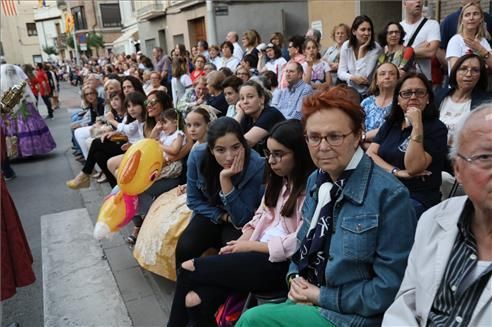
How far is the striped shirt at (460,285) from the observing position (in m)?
1.46

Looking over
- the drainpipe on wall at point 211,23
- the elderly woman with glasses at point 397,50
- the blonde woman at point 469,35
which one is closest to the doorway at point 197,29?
the drainpipe on wall at point 211,23

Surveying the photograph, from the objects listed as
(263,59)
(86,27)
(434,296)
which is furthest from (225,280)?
Result: (86,27)

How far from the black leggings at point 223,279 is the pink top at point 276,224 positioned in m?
0.09

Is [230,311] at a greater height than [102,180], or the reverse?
[230,311]

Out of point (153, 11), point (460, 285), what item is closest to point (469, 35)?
point (460, 285)

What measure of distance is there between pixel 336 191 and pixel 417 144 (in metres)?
0.96

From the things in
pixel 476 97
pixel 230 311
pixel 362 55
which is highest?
pixel 362 55

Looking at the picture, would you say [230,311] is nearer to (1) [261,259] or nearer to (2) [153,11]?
(1) [261,259]

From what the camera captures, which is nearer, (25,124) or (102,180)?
(102,180)

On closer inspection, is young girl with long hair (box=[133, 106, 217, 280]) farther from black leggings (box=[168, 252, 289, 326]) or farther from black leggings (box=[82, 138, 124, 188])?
black leggings (box=[82, 138, 124, 188])

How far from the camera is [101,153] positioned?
17.2ft

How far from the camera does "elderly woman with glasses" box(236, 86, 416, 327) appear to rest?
1812 millimetres

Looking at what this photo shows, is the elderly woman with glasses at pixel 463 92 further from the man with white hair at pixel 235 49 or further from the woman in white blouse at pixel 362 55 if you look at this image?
the man with white hair at pixel 235 49

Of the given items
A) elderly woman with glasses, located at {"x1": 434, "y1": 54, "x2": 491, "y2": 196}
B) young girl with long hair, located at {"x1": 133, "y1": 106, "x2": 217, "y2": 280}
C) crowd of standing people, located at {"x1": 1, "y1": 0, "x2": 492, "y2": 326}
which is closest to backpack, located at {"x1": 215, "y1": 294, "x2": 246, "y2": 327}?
crowd of standing people, located at {"x1": 1, "y1": 0, "x2": 492, "y2": 326}
